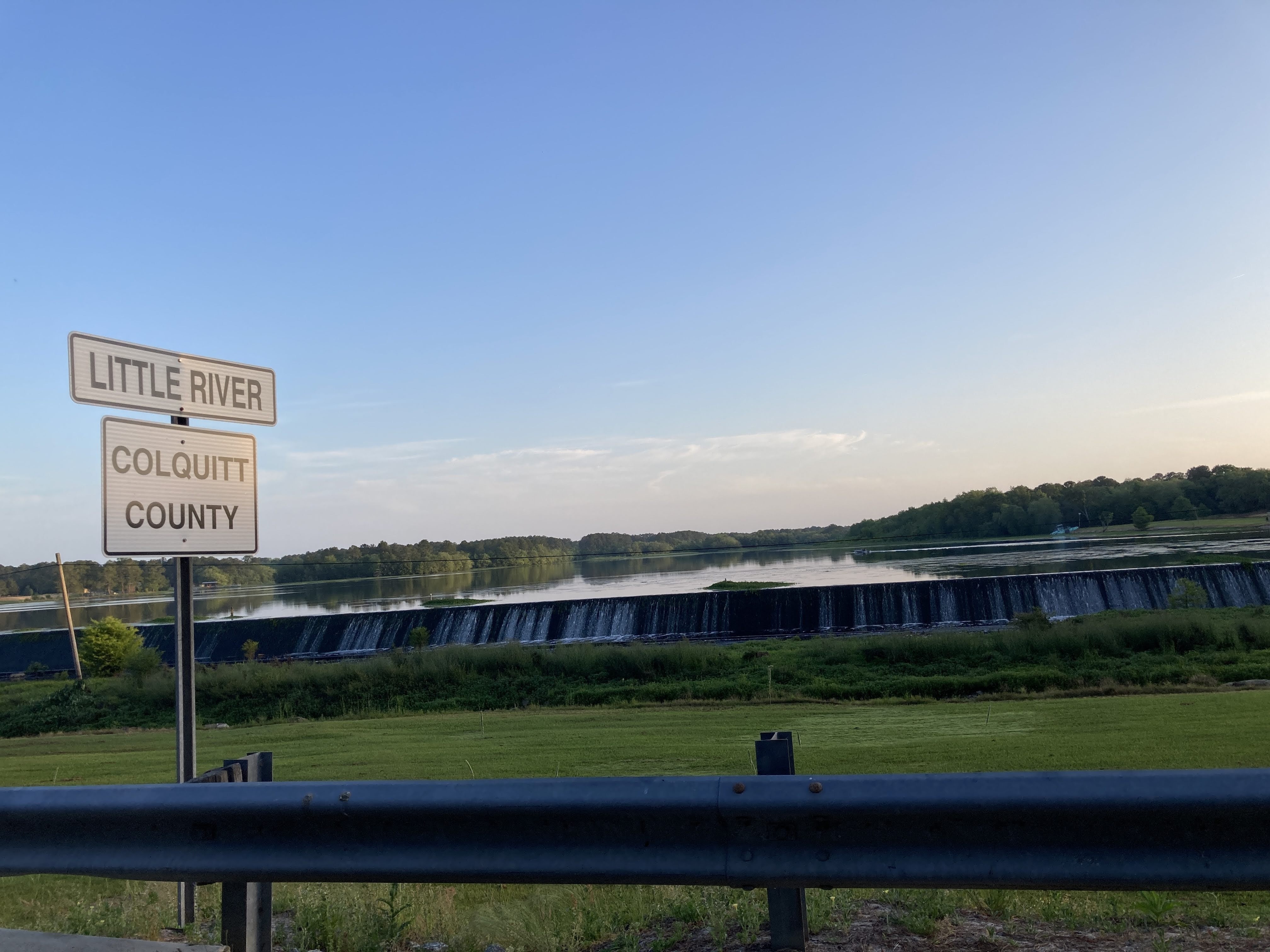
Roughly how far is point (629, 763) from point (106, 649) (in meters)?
30.2

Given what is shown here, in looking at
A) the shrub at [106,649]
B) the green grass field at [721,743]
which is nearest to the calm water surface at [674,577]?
the shrub at [106,649]

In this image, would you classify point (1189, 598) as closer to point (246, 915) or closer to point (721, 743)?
point (721, 743)

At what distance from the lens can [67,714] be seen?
2502cm

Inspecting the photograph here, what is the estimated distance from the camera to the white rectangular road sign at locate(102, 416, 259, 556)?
14.1 ft

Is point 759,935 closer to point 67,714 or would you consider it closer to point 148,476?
point 148,476

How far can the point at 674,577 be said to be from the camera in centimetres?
6950

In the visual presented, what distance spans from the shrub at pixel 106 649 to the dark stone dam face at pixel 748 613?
2.80 metres

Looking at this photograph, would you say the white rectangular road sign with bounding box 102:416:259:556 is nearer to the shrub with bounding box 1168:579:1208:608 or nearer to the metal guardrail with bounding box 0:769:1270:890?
the metal guardrail with bounding box 0:769:1270:890

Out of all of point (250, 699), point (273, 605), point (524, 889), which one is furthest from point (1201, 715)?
point (273, 605)

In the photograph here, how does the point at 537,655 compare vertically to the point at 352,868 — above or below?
below

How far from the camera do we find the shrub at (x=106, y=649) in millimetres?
33312

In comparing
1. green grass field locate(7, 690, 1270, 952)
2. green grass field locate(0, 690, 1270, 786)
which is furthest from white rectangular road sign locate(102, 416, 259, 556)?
green grass field locate(0, 690, 1270, 786)

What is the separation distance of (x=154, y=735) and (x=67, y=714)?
8373mm

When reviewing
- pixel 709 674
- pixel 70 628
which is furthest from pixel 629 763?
pixel 70 628
